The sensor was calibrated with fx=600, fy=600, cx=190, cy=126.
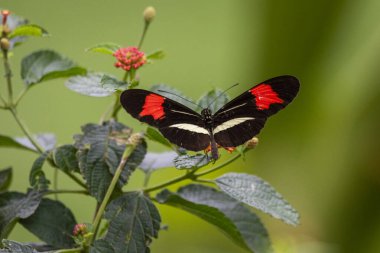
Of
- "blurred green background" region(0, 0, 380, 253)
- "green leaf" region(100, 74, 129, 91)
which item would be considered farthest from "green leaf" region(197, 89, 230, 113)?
"blurred green background" region(0, 0, 380, 253)

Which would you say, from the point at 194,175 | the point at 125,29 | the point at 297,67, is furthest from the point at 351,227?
the point at 125,29

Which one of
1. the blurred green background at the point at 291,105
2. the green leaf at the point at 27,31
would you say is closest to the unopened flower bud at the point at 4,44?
the green leaf at the point at 27,31

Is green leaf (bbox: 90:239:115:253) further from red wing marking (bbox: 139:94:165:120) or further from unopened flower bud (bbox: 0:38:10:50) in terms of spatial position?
unopened flower bud (bbox: 0:38:10:50)

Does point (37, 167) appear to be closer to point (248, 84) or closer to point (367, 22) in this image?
point (248, 84)

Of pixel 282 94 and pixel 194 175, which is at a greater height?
Result: pixel 282 94

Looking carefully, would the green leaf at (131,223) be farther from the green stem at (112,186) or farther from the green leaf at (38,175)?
the green leaf at (38,175)

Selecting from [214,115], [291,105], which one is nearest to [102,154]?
[214,115]

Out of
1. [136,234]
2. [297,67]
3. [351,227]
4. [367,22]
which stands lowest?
[351,227]
